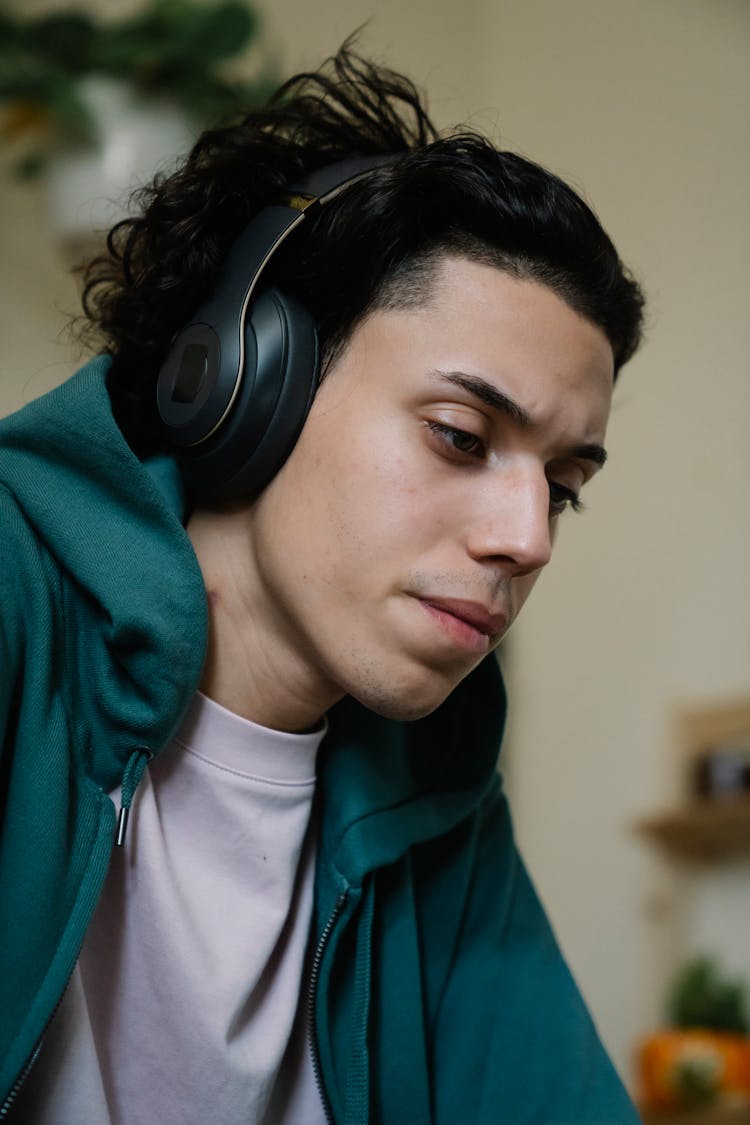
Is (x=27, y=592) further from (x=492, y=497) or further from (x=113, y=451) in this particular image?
Result: (x=492, y=497)

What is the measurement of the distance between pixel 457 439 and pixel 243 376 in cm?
19

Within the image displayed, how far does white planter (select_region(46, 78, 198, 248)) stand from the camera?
5.05ft

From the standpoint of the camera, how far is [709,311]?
220 cm

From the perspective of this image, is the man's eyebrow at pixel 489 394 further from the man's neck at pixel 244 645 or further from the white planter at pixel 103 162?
the white planter at pixel 103 162

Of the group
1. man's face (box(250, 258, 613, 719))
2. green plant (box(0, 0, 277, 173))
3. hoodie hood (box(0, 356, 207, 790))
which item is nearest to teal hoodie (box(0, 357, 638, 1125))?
hoodie hood (box(0, 356, 207, 790))

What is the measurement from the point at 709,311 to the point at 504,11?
2.62ft

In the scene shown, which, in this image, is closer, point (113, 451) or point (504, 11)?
point (113, 451)

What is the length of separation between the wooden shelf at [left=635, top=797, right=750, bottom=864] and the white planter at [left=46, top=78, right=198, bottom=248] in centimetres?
135

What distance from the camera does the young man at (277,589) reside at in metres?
0.89

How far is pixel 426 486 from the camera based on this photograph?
95 centimetres

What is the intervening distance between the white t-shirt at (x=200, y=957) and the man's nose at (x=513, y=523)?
279mm

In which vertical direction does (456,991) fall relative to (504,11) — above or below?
below

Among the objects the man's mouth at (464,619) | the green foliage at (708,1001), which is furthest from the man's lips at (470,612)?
the green foliage at (708,1001)

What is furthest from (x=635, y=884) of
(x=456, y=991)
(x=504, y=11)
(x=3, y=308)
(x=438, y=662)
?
(x=504, y=11)
